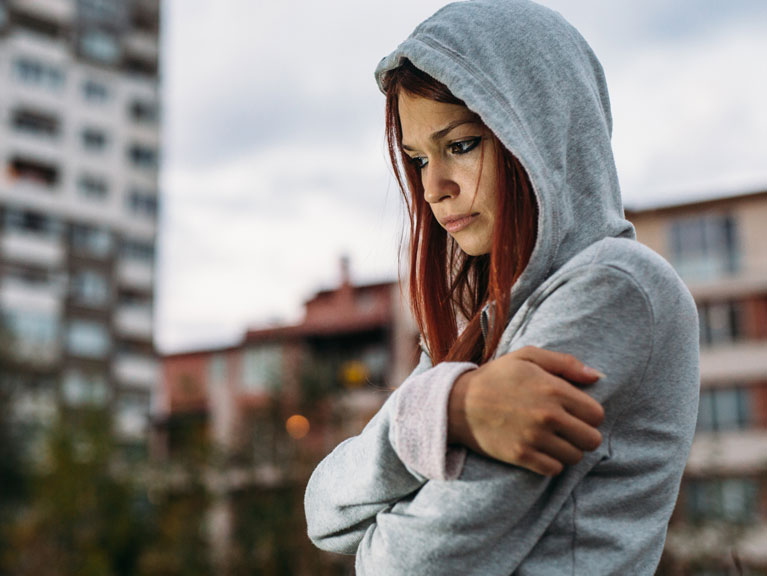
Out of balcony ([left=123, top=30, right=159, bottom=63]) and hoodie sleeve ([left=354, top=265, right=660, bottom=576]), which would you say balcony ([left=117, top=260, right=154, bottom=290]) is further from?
hoodie sleeve ([left=354, top=265, right=660, bottom=576])

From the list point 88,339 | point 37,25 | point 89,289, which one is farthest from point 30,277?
point 37,25

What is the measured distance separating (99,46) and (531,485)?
153 feet

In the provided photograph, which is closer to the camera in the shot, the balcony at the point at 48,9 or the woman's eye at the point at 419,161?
the woman's eye at the point at 419,161

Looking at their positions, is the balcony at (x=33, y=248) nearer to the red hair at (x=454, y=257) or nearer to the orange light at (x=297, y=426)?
the orange light at (x=297, y=426)

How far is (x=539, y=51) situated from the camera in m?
1.57

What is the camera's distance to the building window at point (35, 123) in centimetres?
4172

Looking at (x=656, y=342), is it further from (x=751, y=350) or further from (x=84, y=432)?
(x=751, y=350)

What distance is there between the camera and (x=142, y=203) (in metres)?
45.3

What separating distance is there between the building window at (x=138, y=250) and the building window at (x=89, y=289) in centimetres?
185

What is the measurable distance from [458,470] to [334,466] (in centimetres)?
33

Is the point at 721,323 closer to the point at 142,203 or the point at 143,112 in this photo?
the point at 142,203

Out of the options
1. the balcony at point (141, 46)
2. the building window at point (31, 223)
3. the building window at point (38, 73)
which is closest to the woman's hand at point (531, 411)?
the building window at point (31, 223)

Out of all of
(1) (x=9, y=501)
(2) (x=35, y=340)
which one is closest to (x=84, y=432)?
(1) (x=9, y=501)

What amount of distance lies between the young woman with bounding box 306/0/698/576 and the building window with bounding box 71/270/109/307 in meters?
42.4
